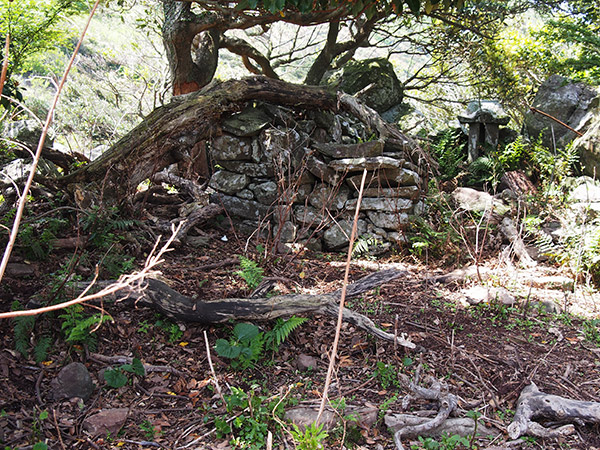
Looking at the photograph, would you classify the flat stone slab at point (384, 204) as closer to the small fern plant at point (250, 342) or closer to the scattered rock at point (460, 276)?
the scattered rock at point (460, 276)

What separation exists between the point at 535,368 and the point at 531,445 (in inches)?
31.7

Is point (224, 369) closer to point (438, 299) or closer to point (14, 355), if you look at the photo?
point (14, 355)

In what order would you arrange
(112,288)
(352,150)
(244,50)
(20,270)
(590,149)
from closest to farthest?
1. (112,288)
2. (20,270)
3. (352,150)
4. (590,149)
5. (244,50)

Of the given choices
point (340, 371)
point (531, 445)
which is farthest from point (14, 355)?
point (531, 445)

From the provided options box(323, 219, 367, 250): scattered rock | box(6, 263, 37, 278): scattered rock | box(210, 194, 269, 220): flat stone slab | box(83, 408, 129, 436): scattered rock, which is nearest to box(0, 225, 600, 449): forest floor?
box(83, 408, 129, 436): scattered rock

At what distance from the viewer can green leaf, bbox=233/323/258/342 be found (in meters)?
2.96

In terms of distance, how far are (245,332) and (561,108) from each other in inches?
283

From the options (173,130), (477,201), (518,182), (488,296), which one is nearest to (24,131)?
(173,130)

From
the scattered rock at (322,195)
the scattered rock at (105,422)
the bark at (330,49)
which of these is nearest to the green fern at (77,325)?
the scattered rock at (105,422)

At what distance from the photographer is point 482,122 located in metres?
7.51

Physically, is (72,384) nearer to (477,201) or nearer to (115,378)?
(115,378)

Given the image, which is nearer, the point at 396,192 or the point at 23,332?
the point at 23,332

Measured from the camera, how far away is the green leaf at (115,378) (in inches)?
103

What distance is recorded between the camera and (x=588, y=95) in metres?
7.21
